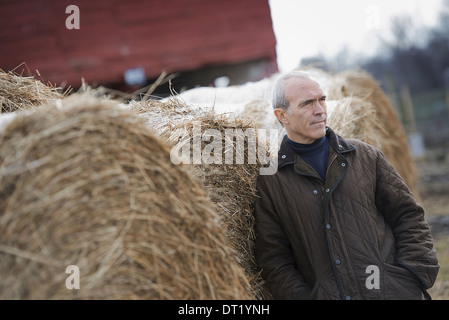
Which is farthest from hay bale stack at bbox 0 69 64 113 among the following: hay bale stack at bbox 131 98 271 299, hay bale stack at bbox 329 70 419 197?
hay bale stack at bbox 329 70 419 197

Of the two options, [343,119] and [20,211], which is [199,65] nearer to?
[343,119]

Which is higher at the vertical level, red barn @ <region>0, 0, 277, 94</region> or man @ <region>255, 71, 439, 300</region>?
red barn @ <region>0, 0, 277, 94</region>

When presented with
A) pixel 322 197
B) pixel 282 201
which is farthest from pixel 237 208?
pixel 322 197

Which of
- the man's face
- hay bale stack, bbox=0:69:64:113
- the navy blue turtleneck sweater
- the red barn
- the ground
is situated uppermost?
the red barn

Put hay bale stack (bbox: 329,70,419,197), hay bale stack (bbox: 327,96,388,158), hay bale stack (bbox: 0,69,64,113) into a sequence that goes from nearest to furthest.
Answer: hay bale stack (bbox: 0,69,64,113), hay bale stack (bbox: 327,96,388,158), hay bale stack (bbox: 329,70,419,197)

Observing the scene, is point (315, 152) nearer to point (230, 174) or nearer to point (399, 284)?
point (230, 174)

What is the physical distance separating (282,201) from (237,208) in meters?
0.29

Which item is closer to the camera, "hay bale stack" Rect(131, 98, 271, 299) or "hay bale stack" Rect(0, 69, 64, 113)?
"hay bale stack" Rect(131, 98, 271, 299)

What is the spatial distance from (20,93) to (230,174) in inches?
55.5

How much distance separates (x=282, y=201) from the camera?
2.32 meters

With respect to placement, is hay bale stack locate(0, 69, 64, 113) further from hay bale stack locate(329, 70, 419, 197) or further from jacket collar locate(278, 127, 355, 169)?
hay bale stack locate(329, 70, 419, 197)

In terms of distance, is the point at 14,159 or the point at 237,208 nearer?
the point at 14,159

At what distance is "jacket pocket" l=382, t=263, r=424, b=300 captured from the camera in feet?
6.98
